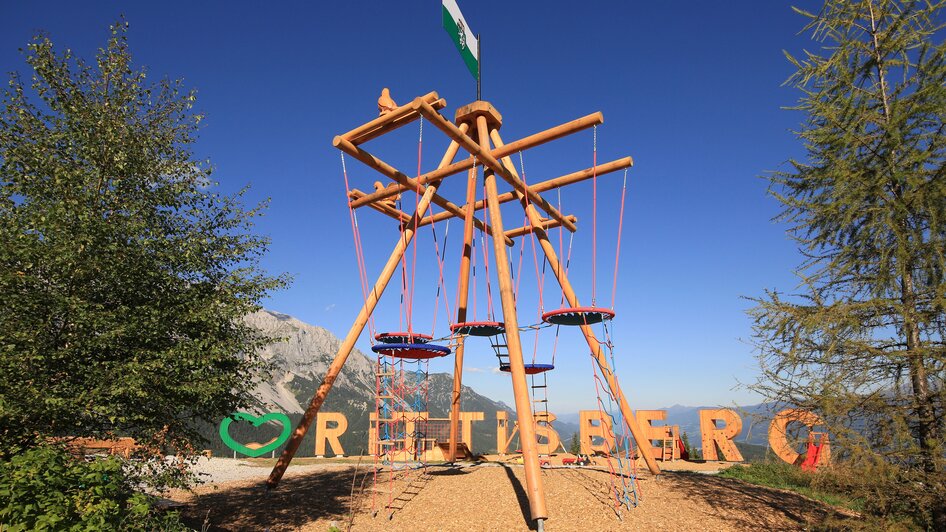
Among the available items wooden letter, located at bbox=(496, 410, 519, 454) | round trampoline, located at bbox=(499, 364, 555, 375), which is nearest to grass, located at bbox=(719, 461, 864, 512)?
round trampoline, located at bbox=(499, 364, 555, 375)

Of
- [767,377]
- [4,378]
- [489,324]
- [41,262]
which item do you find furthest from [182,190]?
[767,377]

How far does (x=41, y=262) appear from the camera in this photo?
6625mm

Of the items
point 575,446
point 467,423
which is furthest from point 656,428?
point 575,446

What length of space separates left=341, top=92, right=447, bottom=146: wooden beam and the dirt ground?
653cm

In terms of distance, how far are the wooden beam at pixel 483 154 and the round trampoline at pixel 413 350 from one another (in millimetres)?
4085

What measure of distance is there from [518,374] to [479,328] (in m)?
4.16

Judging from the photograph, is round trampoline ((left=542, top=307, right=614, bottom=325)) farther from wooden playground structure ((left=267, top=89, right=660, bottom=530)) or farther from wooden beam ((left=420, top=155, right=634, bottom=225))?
wooden beam ((left=420, top=155, right=634, bottom=225))

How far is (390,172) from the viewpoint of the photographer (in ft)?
38.6

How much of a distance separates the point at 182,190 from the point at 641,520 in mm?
9915

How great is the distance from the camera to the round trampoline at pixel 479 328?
1269 centimetres

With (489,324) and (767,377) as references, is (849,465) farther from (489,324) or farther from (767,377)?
(489,324)

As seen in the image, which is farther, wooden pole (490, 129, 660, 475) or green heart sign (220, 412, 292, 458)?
green heart sign (220, 412, 292, 458)

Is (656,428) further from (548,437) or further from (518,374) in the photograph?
(518,374)

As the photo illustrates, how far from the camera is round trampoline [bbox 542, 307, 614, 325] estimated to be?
10086mm
